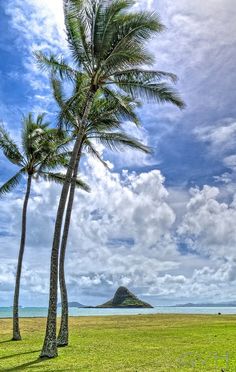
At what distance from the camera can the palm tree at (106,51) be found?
842 inches

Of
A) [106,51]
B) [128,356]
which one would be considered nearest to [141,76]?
[106,51]

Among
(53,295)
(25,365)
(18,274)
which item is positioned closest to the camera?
(25,365)

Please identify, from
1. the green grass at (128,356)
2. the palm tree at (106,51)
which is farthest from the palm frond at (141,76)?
the green grass at (128,356)

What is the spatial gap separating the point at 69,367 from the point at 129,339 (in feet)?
37.1

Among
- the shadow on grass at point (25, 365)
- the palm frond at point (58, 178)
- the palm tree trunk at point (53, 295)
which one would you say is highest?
the palm frond at point (58, 178)

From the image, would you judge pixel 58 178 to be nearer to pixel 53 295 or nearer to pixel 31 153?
pixel 31 153

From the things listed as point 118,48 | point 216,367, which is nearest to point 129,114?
point 118,48

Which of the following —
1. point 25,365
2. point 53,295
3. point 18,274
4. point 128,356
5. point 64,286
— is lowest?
point 25,365

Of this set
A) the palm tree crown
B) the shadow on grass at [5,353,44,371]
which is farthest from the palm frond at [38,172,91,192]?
the shadow on grass at [5,353,44,371]

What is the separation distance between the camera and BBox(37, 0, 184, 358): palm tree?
2139cm

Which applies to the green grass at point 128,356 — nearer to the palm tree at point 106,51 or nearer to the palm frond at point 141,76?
the palm tree at point 106,51

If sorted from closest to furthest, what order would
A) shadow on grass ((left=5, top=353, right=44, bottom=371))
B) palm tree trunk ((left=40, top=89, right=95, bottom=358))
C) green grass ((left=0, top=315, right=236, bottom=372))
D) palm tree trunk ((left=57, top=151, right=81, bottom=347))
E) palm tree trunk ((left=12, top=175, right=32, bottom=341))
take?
green grass ((left=0, top=315, right=236, bottom=372)) → shadow on grass ((left=5, top=353, right=44, bottom=371)) → palm tree trunk ((left=40, top=89, right=95, bottom=358)) → palm tree trunk ((left=57, top=151, right=81, bottom=347)) → palm tree trunk ((left=12, top=175, right=32, bottom=341))

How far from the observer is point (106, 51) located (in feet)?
71.1

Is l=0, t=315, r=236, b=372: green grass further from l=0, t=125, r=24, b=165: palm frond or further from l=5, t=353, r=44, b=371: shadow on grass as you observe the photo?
l=0, t=125, r=24, b=165: palm frond
